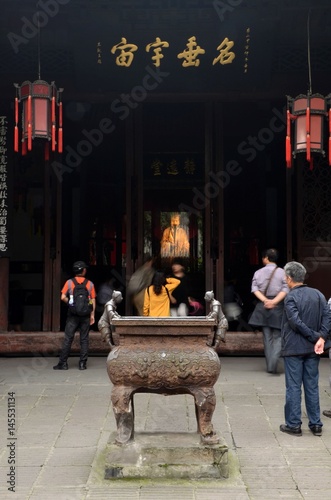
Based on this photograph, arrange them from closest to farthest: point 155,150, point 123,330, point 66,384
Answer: point 123,330 → point 66,384 → point 155,150

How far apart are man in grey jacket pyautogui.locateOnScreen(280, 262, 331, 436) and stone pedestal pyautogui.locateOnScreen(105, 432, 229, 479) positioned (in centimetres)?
132

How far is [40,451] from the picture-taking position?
5602 millimetres

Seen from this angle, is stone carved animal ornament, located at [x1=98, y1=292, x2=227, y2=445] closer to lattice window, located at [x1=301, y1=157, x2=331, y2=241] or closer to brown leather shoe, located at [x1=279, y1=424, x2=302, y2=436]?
brown leather shoe, located at [x1=279, y1=424, x2=302, y2=436]

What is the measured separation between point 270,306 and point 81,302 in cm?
Answer: 263

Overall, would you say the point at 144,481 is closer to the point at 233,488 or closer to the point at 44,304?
the point at 233,488

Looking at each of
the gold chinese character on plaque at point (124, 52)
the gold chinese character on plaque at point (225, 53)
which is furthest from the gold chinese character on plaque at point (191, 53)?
the gold chinese character on plaque at point (124, 52)

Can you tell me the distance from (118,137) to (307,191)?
3874 mm

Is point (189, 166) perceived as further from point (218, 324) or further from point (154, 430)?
point (218, 324)

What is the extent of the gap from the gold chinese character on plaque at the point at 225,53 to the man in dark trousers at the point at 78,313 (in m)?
3.62

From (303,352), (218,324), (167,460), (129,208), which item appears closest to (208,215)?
(129,208)

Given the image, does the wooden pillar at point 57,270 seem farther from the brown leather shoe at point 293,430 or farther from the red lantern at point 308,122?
the brown leather shoe at point 293,430

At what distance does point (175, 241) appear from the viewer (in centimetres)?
1391

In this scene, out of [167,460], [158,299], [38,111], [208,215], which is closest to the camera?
[167,460]

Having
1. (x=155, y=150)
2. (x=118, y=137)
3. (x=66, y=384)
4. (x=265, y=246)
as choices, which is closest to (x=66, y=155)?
(x=118, y=137)
